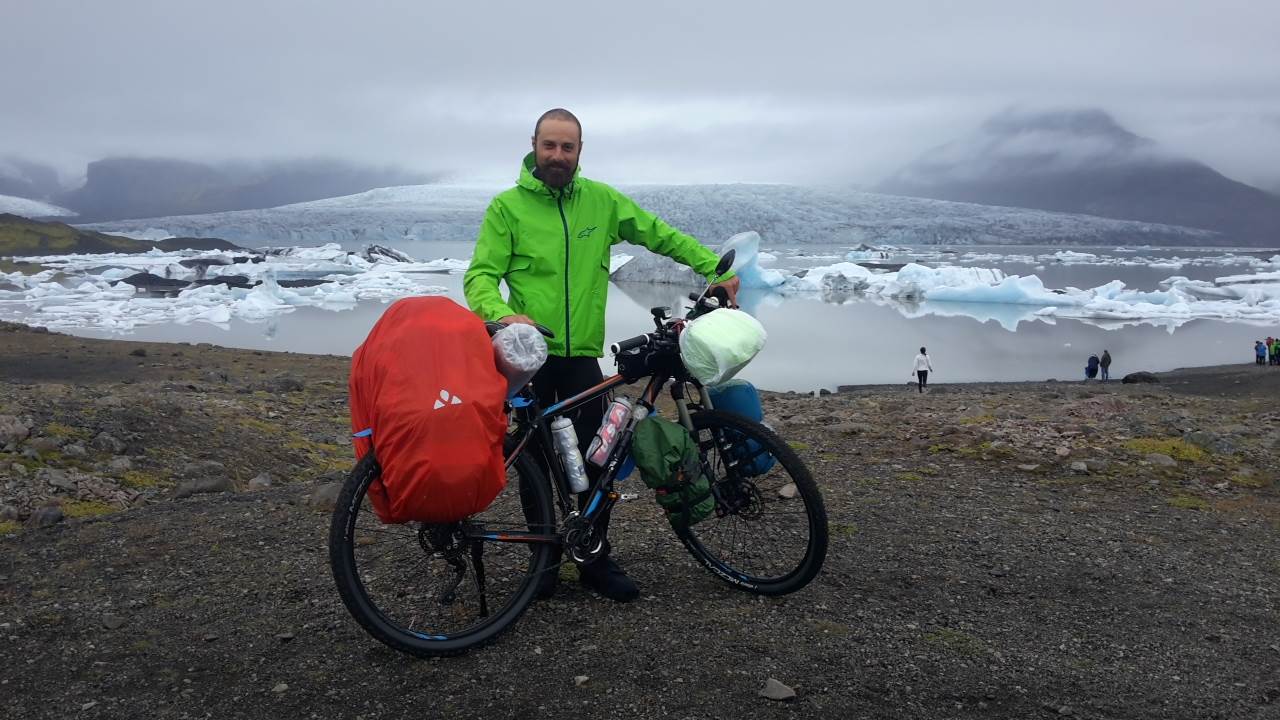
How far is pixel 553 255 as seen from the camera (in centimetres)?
318

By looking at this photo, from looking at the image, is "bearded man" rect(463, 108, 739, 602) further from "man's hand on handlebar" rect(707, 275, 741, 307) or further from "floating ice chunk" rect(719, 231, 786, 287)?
"floating ice chunk" rect(719, 231, 786, 287)

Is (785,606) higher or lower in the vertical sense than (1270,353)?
lower

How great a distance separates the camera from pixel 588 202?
3262 mm

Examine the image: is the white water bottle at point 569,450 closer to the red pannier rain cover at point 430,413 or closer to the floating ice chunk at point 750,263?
the red pannier rain cover at point 430,413

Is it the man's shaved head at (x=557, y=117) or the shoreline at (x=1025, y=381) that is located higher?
the man's shaved head at (x=557, y=117)

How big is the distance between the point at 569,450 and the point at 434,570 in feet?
2.50

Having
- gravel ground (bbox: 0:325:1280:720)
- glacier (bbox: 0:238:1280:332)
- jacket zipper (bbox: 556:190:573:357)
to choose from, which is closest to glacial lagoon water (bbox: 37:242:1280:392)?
glacier (bbox: 0:238:1280:332)

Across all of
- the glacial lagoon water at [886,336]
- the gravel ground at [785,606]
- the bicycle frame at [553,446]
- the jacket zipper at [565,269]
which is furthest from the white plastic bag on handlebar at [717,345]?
the glacial lagoon water at [886,336]

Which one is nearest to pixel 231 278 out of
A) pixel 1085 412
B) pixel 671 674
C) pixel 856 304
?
pixel 856 304

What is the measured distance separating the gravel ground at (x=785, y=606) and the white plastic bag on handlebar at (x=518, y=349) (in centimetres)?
86

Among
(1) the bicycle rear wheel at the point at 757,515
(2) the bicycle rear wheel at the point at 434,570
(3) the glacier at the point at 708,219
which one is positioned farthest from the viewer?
(3) the glacier at the point at 708,219

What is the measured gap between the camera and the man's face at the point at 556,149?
310 cm

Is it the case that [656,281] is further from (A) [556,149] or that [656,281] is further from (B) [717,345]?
(B) [717,345]

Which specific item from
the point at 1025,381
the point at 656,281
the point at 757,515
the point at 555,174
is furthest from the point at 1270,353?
the point at 656,281
